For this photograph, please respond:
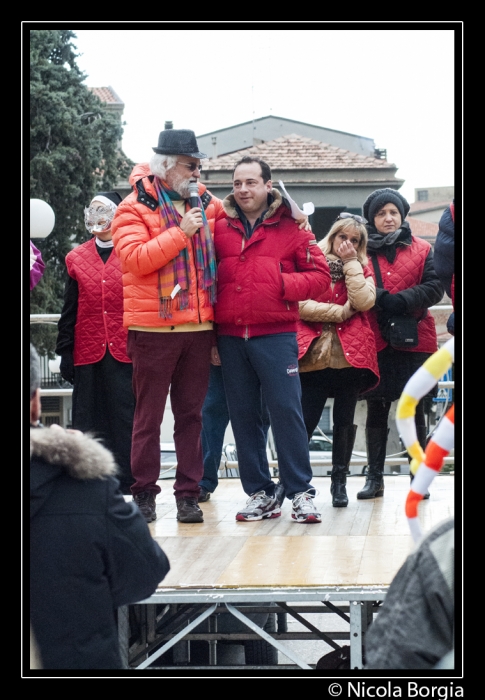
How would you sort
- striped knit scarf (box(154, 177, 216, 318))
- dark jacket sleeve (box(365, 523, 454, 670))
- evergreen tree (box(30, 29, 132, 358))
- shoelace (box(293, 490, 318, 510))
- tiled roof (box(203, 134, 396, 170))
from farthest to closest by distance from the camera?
tiled roof (box(203, 134, 396, 170))
evergreen tree (box(30, 29, 132, 358))
shoelace (box(293, 490, 318, 510))
striped knit scarf (box(154, 177, 216, 318))
dark jacket sleeve (box(365, 523, 454, 670))

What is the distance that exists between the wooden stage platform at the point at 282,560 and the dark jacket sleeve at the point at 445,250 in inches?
45.5

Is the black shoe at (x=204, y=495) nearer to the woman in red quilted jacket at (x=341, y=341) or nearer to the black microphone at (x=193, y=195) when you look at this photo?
the woman in red quilted jacket at (x=341, y=341)

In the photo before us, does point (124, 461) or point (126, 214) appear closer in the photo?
point (126, 214)

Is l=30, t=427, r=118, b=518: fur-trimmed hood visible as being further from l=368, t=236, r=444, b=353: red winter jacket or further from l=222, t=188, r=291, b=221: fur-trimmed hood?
l=368, t=236, r=444, b=353: red winter jacket

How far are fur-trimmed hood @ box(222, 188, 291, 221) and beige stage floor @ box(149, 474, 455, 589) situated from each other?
4.87ft

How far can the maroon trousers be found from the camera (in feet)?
15.5

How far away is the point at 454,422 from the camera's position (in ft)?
7.91

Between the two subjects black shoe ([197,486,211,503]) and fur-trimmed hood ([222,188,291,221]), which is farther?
black shoe ([197,486,211,503])

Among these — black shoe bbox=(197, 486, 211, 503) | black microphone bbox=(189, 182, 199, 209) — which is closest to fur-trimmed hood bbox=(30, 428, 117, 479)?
black microphone bbox=(189, 182, 199, 209)

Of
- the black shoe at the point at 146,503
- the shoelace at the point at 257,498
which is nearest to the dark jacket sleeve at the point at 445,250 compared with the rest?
the shoelace at the point at 257,498

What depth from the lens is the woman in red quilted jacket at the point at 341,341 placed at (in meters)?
5.25
